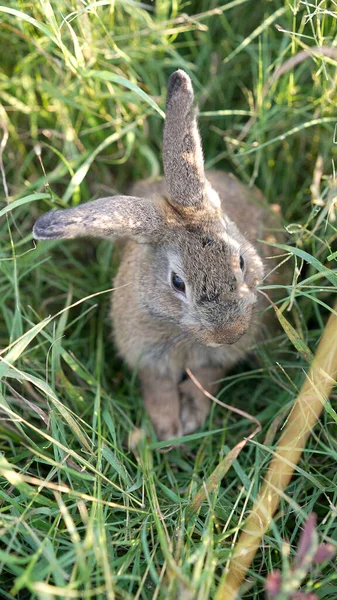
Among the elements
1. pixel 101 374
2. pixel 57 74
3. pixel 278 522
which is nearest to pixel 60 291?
pixel 101 374

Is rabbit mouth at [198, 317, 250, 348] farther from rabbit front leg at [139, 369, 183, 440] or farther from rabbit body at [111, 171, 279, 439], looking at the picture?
rabbit front leg at [139, 369, 183, 440]

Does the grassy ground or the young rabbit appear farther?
the young rabbit

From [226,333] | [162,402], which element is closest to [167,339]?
[162,402]

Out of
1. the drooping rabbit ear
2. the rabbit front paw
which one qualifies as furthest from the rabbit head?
the rabbit front paw

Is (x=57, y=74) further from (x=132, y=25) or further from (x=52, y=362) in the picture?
(x=52, y=362)

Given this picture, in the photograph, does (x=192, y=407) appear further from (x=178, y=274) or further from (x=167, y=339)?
(x=178, y=274)

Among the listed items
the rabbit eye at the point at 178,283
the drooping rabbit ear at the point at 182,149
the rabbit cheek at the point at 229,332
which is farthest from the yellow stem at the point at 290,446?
the drooping rabbit ear at the point at 182,149
